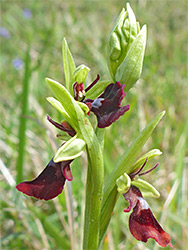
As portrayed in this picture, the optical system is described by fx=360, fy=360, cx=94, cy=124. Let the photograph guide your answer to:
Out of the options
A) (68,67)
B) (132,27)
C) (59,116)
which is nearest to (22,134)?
(59,116)

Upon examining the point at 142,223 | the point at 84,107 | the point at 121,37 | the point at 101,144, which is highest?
the point at 121,37

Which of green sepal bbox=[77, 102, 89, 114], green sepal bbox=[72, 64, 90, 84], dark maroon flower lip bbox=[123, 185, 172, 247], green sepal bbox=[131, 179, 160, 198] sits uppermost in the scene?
green sepal bbox=[72, 64, 90, 84]

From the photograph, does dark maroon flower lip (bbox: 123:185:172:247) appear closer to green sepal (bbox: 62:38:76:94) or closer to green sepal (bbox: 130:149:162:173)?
green sepal (bbox: 130:149:162:173)

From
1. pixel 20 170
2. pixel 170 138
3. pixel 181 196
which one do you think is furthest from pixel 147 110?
pixel 20 170

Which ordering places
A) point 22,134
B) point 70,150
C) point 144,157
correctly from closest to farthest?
point 70,150 → point 144,157 → point 22,134

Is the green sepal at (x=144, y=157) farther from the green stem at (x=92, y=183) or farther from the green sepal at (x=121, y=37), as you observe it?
the green sepal at (x=121, y=37)

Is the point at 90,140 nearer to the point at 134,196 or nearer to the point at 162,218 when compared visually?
the point at 134,196

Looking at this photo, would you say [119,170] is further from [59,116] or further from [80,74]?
[59,116]

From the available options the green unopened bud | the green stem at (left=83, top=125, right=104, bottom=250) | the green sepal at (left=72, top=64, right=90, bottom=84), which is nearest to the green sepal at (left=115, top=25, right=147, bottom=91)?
the green unopened bud
